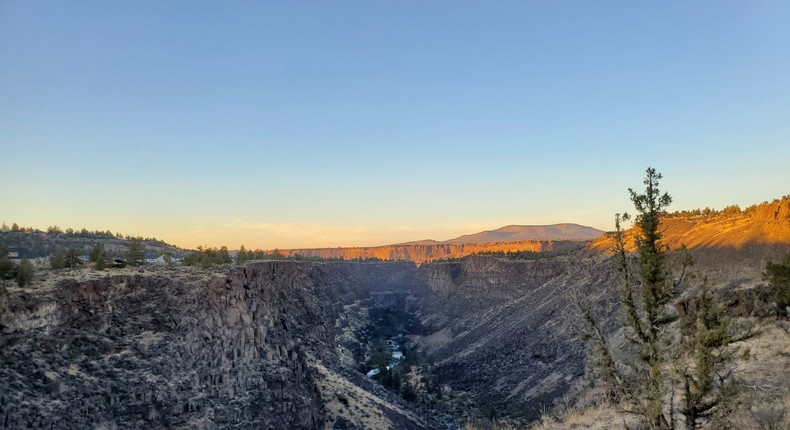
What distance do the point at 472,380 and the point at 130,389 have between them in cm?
3426

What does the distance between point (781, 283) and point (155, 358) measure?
2968 centimetres

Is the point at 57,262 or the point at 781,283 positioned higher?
the point at 57,262

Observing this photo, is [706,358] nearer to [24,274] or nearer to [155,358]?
[155,358]

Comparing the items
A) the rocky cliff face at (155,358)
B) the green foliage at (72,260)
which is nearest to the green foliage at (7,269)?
the rocky cliff face at (155,358)

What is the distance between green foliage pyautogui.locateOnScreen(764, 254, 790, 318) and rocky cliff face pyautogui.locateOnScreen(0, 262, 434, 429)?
23035mm

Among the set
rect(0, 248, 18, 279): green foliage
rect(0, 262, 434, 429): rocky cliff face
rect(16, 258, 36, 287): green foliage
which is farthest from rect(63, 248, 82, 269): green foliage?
rect(16, 258, 36, 287): green foliage

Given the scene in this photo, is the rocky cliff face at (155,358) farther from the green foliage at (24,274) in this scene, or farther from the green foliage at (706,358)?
the green foliage at (706,358)

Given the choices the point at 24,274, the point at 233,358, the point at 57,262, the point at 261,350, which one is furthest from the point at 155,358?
the point at 57,262

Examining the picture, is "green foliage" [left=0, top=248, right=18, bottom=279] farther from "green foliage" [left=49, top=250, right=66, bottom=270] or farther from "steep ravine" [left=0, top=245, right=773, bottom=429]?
"green foliage" [left=49, top=250, right=66, bottom=270]

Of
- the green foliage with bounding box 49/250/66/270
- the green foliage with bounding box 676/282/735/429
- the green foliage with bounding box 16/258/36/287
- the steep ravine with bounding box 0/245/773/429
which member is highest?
the green foliage with bounding box 49/250/66/270

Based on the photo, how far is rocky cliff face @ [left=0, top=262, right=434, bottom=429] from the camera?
61.9 feet

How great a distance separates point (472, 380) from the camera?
48000 millimetres

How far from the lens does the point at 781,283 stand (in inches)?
891

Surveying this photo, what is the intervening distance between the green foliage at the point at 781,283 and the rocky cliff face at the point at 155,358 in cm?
2303
